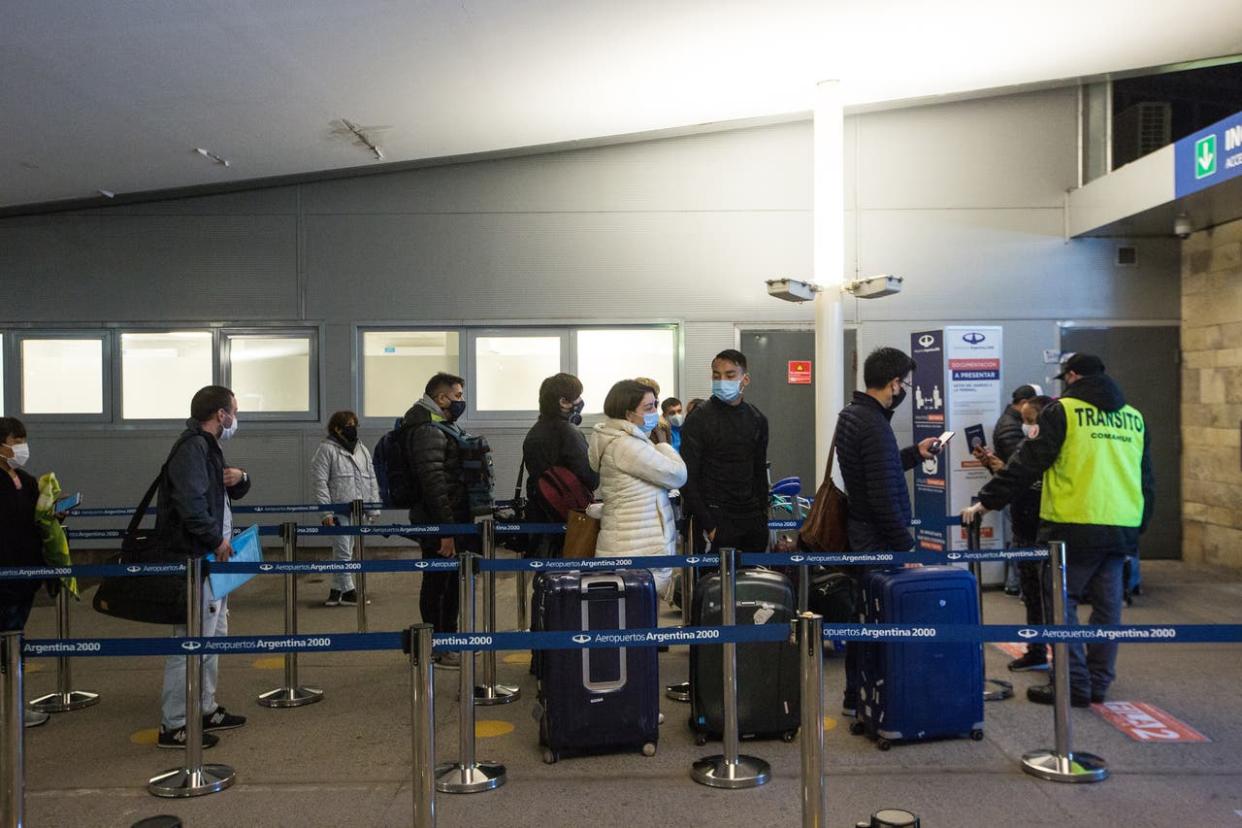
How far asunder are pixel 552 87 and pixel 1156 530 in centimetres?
753

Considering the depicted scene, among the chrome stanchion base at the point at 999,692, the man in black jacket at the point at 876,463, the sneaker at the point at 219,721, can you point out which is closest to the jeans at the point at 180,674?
the sneaker at the point at 219,721

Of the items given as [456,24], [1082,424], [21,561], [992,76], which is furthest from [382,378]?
[1082,424]

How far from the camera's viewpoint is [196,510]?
4.93m

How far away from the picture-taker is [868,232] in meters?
10.8

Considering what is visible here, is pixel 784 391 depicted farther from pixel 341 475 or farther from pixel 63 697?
pixel 63 697

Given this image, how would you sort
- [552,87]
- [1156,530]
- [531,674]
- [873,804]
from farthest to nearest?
[1156,530]
[552,87]
[531,674]
[873,804]

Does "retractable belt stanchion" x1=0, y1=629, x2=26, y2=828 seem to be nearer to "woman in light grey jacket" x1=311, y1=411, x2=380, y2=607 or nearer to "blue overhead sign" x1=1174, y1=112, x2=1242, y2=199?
"woman in light grey jacket" x1=311, y1=411, x2=380, y2=607

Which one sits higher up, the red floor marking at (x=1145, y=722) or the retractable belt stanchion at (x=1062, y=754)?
the retractable belt stanchion at (x=1062, y=754)

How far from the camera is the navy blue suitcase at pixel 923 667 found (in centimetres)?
479

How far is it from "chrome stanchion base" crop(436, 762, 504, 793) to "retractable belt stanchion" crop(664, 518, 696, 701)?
1465 millimetres

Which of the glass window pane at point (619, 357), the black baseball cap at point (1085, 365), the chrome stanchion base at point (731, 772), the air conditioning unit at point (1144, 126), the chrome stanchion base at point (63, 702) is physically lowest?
the chrome stanchion base at point (63, 702)

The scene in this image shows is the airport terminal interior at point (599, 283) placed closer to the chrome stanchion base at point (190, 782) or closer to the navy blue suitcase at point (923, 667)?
the navy blue suitcase at point (923, 667)

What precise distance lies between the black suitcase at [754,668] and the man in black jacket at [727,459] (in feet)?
2.42

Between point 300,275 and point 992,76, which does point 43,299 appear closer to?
point 300,275
